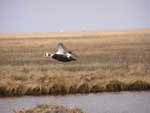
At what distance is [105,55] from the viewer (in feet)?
6.12

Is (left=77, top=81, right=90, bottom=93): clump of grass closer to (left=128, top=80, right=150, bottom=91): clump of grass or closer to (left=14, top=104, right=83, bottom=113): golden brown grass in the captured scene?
(left=14, top=104, right=83, bottom=113): golden brown grass

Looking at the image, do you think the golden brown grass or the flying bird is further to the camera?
the flying bird

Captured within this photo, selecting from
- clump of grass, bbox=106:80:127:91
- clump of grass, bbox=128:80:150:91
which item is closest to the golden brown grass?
clump of grass, bbox=106:80:127:91

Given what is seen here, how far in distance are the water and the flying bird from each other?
21 cm

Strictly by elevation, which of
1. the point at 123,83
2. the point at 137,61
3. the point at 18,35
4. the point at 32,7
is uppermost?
the point at 32,7

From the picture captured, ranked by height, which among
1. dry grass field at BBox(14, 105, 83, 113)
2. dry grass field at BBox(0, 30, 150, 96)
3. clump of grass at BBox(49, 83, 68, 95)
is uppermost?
dry grass field at BBox(0, 30, 150, 96)

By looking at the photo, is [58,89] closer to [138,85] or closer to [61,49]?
[61,49]

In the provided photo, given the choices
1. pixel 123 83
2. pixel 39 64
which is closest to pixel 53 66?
pixel 39 64

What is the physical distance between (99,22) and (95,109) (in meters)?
0.48

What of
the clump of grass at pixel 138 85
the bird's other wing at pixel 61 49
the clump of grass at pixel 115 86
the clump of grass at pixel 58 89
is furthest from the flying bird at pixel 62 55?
the clump of grass at pixel 138 85

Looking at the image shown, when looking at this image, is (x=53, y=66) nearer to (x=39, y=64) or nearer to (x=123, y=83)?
(x=39, y=64)

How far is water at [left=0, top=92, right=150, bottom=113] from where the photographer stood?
5.67ft

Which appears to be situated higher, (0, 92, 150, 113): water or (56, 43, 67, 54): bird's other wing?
(56, 43, 67, 54): bird's other wing

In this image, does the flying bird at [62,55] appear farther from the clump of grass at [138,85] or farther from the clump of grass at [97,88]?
the clump of grass at [138,85]
